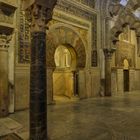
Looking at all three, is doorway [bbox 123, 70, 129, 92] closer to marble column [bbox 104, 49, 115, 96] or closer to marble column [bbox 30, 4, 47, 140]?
marble column [bbox 104, 49, 115, 96]

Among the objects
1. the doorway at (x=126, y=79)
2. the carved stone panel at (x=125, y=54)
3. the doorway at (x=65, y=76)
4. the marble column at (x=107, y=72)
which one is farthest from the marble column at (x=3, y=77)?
the doorway at (x=126, y=79)

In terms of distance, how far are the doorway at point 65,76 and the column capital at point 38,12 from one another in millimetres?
5778

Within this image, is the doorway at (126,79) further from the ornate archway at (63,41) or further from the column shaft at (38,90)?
the column shaft at (38,90)

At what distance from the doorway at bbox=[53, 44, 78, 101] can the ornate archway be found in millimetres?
290

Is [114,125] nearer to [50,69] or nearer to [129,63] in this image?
[50,69]

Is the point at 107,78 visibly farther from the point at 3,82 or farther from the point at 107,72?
the point at 3,82

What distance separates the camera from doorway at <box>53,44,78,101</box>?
9883 mm

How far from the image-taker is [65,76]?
11.3 metres

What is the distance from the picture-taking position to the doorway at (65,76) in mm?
9883

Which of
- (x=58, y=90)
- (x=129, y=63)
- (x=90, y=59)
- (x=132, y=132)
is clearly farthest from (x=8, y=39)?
(x=129, y=63)

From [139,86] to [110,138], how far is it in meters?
12.4

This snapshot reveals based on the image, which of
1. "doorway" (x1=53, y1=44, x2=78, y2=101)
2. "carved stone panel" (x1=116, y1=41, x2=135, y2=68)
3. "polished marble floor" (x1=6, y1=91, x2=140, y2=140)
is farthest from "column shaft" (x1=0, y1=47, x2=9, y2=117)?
"carved stone panel" (x1=116, y1=41, x2=135, y2=68)

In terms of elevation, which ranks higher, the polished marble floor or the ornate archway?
the ornate archway

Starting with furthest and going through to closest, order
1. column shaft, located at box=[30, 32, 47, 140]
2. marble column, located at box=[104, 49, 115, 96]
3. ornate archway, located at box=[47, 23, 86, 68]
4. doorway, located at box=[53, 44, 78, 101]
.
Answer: marble column, located at box=[104, 49, 115, 96]
doorway, located at box=[53, 44, 78, 101]
ornate archway, located at box=[47, 23, 86, 68]
column shaft, located at box=[30, 32, 47, 140]
